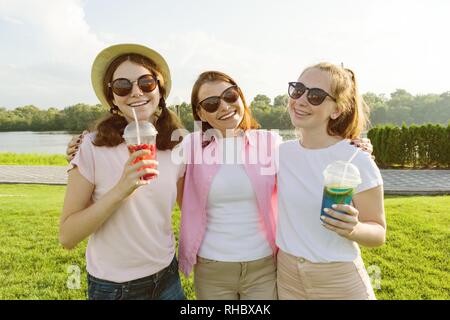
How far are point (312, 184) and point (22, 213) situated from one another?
771 centimetres

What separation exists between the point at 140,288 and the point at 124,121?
1.04 metres

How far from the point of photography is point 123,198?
2.09 m

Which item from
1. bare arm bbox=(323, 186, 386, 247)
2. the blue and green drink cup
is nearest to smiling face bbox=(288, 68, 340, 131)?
the blue and green drink cup

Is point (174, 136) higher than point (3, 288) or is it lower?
higher

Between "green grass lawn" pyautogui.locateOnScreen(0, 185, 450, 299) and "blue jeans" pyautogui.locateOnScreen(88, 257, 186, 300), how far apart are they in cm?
197

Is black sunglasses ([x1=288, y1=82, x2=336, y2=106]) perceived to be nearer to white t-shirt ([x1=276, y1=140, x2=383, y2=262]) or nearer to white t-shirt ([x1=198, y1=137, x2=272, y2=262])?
white t-shirt ([x1=276, y1=140, x2=383, y2=262])

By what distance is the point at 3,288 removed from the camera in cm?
476

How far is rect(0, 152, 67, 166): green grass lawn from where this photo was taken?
22.3 meters

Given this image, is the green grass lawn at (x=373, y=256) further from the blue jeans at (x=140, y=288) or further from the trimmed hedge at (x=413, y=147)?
the trimmed hedge at (x=413, y=147)

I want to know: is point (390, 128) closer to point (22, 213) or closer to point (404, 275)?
point (404, 275)
